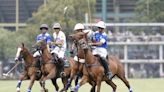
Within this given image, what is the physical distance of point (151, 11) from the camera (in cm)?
7731

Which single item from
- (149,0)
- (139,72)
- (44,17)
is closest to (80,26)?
(44,17)

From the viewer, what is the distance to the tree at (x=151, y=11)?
76.4m

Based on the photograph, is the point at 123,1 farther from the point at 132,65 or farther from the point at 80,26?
the point at 80,26

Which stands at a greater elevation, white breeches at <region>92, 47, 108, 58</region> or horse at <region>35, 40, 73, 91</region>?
white breeches at <region>92, 47, 108, 58</region>

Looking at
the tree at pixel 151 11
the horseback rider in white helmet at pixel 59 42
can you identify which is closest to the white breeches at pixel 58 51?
the horseback rider in white helmet at pixel 59 42

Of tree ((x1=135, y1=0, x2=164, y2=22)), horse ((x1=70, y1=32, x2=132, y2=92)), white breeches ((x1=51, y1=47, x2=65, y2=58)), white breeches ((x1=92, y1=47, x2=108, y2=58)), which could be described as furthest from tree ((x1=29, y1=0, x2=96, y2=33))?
horse ((x1=70, y1=32, x2=132, y2=92))

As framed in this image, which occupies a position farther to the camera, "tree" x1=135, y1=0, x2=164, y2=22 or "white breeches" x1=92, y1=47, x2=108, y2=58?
"tree" x1=135, y1=0, x2=164, y2=22

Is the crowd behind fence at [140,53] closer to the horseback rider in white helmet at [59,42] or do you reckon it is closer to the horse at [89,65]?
the horseback rider in white helmet at [59,42]

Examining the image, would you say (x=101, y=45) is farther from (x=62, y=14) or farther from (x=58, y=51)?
(x=62, y=14)

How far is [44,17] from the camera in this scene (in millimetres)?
62688

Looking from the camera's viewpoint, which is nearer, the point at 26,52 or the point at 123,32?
the point at 26,52

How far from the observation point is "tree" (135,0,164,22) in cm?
7638

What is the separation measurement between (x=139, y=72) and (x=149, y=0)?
418 inches

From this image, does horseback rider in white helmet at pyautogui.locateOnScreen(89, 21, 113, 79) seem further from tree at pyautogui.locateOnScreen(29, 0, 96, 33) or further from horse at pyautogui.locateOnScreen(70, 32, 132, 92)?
tree at pyautogui.locateOnScreen(29, 0, 96, 33)
